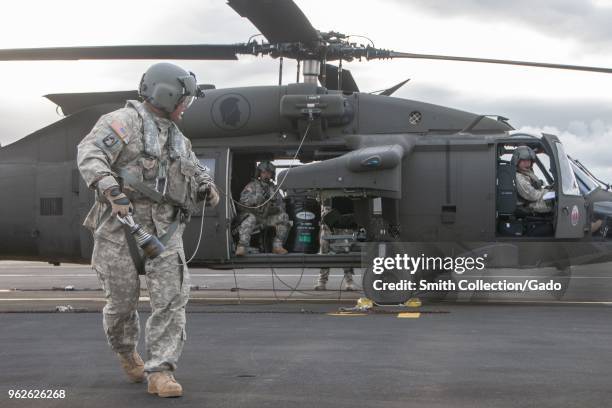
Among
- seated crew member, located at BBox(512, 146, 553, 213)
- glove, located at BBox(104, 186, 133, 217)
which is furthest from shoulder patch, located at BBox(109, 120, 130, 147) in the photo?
seated crew member, located at BBox(512, 146, 553, 213)

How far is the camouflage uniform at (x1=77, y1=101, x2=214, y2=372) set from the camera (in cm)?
584

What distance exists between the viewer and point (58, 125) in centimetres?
1420

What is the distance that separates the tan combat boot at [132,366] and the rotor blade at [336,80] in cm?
809

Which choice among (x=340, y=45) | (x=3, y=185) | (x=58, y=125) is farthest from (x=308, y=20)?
(x=3, y=185)

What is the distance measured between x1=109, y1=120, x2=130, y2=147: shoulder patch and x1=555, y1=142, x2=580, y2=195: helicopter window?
8424 mm

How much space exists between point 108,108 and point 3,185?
2.11 metres

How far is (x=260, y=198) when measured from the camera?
13609mm

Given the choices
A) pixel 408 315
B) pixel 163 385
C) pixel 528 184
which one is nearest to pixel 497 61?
pixel 528 184

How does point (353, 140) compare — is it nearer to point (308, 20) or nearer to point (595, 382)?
point (308, 20)

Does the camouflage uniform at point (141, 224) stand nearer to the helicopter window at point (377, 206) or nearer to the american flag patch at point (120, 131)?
the american flag patch at point (120, 131)

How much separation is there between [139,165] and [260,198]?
7.52 meters

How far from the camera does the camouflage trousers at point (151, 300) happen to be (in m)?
5.82

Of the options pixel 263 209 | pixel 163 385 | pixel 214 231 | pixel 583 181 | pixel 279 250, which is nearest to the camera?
pixel 163 385

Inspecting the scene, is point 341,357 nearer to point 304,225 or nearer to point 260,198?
point 260,198
